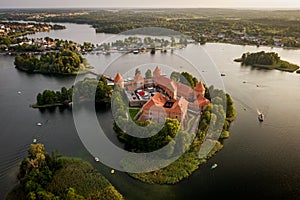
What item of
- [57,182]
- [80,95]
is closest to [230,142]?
[57,182]

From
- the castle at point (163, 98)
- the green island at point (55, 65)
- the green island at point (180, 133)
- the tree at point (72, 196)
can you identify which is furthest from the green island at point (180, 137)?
the green island at point (55, 65)

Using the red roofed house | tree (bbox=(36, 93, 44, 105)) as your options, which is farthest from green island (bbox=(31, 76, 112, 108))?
the red roofed house

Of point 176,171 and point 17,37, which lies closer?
point 176,171

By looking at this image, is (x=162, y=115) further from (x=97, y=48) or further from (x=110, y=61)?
(x=97, y=48)

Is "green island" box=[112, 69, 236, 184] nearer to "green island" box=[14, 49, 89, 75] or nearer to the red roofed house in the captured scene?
the red roofed house

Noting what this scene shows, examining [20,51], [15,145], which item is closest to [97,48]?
[20,51]

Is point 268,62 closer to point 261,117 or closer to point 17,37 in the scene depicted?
point 261,117
